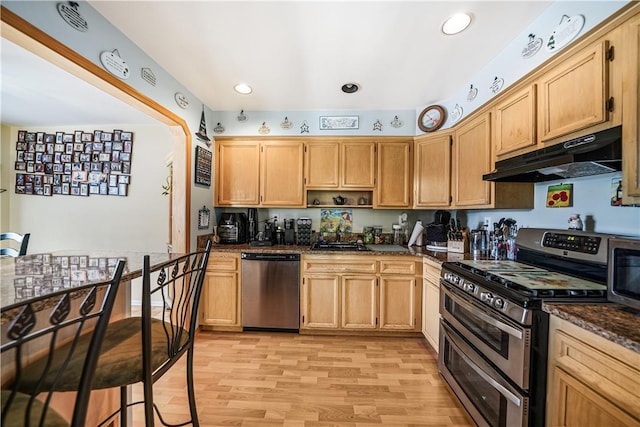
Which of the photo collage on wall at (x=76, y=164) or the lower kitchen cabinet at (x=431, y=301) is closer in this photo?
the lower kitchen cabinet at (x=431, y=301)

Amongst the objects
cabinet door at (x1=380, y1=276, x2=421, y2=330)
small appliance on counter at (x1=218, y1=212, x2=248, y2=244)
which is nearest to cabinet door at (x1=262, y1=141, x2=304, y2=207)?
small appliance on counter at (x1=218, y1=212, x2=248, y2=244)

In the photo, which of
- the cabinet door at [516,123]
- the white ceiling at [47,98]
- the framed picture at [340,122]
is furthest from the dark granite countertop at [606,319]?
the white ceiling at [47,98]

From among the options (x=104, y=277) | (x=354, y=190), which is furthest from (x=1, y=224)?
(x=354, y=190)

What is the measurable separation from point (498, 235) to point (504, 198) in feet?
1.24

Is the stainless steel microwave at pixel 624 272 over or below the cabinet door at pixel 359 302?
over

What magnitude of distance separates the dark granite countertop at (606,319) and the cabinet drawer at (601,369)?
5 cm

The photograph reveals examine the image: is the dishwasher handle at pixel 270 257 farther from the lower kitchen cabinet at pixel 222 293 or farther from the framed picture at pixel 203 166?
the framed picture at pixel 203 166

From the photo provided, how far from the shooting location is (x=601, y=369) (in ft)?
2.89

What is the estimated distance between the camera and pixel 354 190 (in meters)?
2.99

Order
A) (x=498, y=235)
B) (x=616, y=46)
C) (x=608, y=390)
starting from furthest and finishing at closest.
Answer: (x=498, y=235) → (x=616, y=46) → (x=608, y=390)

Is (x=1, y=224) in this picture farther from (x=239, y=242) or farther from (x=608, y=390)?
(x=608, y=390)

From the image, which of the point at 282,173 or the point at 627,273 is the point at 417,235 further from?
the point at 627,273

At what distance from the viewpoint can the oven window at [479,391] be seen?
127 centimetres

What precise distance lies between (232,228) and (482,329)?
2.56 meters
